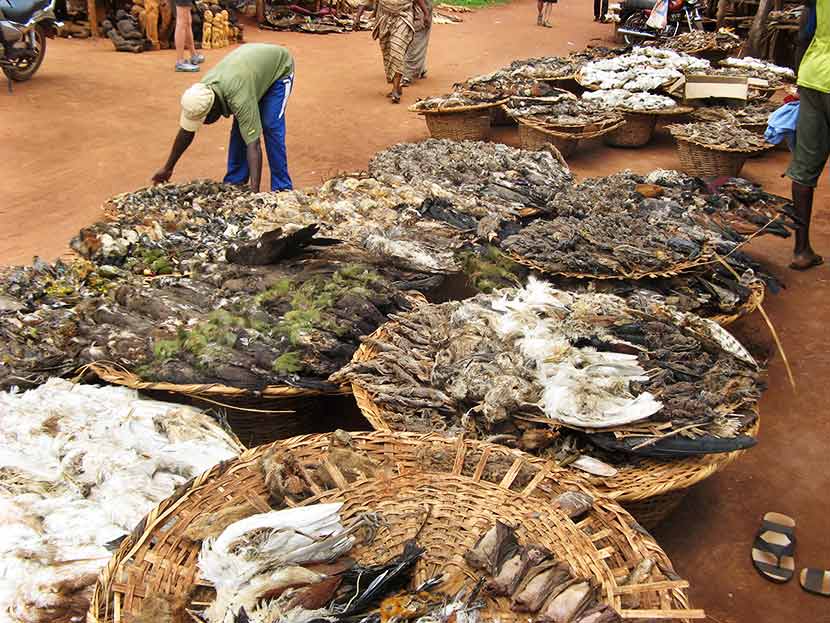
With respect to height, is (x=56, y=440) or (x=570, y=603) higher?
(x=570, y=603)

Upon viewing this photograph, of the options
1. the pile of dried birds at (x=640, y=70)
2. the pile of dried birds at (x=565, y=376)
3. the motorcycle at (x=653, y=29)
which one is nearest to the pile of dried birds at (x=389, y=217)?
the pile of dried birds at (x=565, y=376)

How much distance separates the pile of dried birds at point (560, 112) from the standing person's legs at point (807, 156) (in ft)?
8.68

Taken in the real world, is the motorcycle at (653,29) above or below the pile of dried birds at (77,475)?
above

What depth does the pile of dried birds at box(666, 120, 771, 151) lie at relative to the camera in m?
6.84

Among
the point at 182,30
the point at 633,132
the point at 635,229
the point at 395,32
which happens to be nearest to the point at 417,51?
the point at 395,32

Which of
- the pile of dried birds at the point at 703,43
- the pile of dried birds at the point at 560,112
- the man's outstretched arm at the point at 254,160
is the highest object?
the pile of dried birds at the point at 703,43

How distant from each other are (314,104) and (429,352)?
7775mm

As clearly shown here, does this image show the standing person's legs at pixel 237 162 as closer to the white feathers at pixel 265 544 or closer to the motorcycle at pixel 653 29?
the white feathers at pixel 265 544

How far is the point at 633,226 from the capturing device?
4547 millimetres

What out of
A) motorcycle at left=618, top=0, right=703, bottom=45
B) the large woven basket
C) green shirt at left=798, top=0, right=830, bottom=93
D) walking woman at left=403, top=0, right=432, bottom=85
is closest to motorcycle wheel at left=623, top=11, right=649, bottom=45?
motorcycle at left=618, top=0, right=703, bottom=45

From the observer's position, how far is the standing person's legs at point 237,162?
6031mm

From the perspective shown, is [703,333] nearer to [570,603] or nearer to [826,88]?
[570,603]

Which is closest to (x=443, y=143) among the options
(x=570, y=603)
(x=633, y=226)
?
(x=633, y=226)

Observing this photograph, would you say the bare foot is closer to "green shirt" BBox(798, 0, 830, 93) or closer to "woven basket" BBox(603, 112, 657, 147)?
"green shirt" BBox(798, 0, 830, 93)
